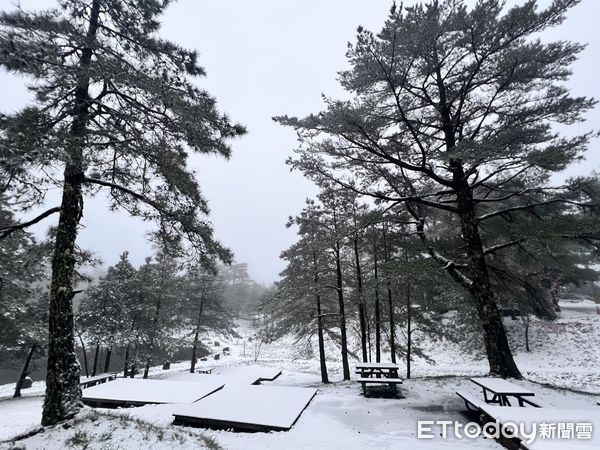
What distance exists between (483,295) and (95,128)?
11898mm

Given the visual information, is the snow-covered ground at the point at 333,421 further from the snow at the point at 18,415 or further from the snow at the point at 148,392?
the snow at the point at 148,392

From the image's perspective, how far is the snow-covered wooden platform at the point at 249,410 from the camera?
21.5ft

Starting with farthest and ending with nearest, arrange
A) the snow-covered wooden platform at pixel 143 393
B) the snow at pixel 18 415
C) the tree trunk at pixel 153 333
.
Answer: the tree trunk at pixel 153 333 < the snow at pixel 18 415 < the snow-covered wooden platform at pixel 143 393

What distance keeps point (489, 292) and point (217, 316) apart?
21.1m

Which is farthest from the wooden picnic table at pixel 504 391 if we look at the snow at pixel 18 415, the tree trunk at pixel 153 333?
the tree trunk at pixel 153 333

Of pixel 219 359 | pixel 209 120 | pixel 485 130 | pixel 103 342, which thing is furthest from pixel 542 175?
pixel 219 359

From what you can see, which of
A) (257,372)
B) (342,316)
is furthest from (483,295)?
(257,372)

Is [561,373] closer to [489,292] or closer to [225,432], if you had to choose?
[489,292]

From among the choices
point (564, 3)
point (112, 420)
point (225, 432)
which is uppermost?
point (564, 3)

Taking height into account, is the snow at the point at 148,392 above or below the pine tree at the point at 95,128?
below

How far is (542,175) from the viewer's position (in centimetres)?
1155

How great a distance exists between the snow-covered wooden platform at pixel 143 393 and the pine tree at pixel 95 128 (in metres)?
3.63

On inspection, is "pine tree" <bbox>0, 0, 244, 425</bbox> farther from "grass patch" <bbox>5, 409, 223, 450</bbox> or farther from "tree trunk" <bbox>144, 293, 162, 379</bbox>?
"tree trunk" <bbox>144, 293, 162, 379</bbox>

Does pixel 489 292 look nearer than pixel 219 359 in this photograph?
Yes
